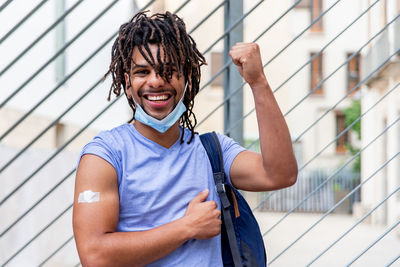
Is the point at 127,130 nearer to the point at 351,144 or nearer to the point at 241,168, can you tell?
the point at 241,168

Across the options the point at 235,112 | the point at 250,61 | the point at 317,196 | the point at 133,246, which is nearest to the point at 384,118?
the point at 317,196

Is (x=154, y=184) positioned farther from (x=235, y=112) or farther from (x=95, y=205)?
(x=235, y=112)

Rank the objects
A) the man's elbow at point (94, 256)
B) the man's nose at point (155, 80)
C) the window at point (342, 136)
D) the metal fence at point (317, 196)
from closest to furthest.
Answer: the man's elbow at point (94, 256) < the man's nose at point (155, 80) < the metal fence at point (317, 196) < the window at point (342, 136)

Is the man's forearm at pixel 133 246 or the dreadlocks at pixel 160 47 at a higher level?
the dreadlocks at pixel 160 47

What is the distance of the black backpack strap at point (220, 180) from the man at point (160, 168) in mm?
22

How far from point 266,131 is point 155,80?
316 millimetres

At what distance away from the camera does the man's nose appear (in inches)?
57.7

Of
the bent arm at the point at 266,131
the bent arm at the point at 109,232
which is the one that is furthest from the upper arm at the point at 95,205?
the bent arm at the point at 266,131

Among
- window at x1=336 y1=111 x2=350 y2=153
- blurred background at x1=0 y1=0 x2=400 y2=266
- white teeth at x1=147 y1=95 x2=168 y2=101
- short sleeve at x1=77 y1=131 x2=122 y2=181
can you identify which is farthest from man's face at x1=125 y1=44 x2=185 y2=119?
window at x1=336 y1=111 x2=350 y2=153

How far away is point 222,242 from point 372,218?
1177 cm

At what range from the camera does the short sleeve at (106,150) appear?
4.64 ft

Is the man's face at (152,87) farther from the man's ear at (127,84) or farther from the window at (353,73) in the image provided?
the window at (353,73)

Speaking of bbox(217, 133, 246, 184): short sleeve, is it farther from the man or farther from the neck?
the neck

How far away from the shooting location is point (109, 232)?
1.38 m
